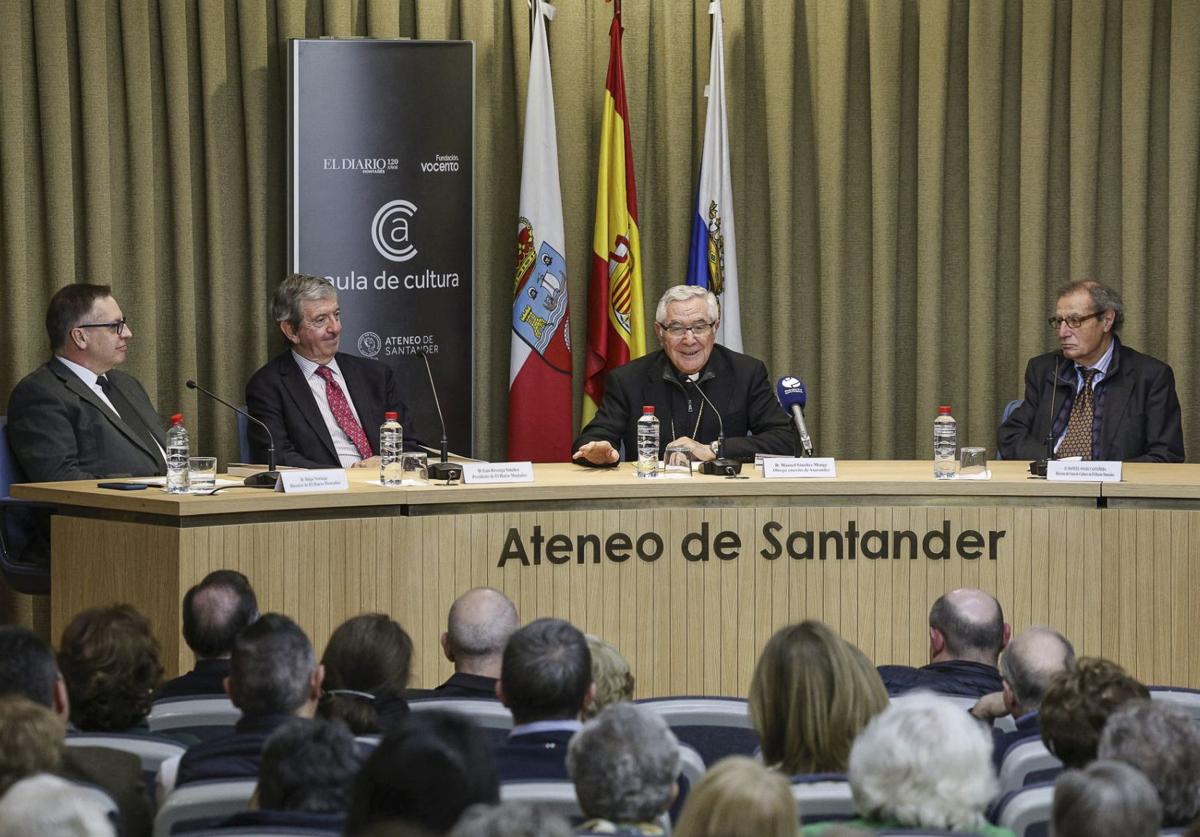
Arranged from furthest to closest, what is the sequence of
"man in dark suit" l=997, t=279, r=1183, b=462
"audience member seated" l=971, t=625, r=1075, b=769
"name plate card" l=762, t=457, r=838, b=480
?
"man in dark suit" l=997, t=279, r=1183, b=462
"name plate card" l=762, t=457, r=838, b=480
"audience member seated" l=971, t=625, r=1075, b=769

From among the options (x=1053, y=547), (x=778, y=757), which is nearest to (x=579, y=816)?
(x=778, y=757)

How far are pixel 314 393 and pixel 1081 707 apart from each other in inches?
167

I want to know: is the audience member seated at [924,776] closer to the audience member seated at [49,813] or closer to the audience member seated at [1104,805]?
the audience member seated at [1104,805]

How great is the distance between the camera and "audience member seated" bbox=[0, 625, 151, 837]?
107 inches

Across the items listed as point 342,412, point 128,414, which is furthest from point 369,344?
point 128,414

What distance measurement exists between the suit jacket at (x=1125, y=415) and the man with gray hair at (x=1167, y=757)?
3.96 metres

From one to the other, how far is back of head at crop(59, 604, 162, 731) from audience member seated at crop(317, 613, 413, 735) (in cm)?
36

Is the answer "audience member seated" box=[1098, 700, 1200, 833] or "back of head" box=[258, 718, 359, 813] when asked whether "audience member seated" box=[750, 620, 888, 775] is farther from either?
"back of head" box=[258, 718, 359, 813]

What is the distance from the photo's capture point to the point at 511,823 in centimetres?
195

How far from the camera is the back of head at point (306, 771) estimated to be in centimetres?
248

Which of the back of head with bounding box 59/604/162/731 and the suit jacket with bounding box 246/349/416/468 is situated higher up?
the suit jacket with bounding box 246/349/416/468

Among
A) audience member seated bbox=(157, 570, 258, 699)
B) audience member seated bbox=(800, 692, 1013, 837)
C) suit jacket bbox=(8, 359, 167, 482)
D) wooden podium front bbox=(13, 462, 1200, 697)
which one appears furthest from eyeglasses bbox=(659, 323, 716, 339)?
audience member seated bbox=(800, 692, 1013, 837)

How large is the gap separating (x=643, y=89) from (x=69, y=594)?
4127mm

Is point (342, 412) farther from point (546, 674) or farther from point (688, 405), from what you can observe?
point (546, 674)
